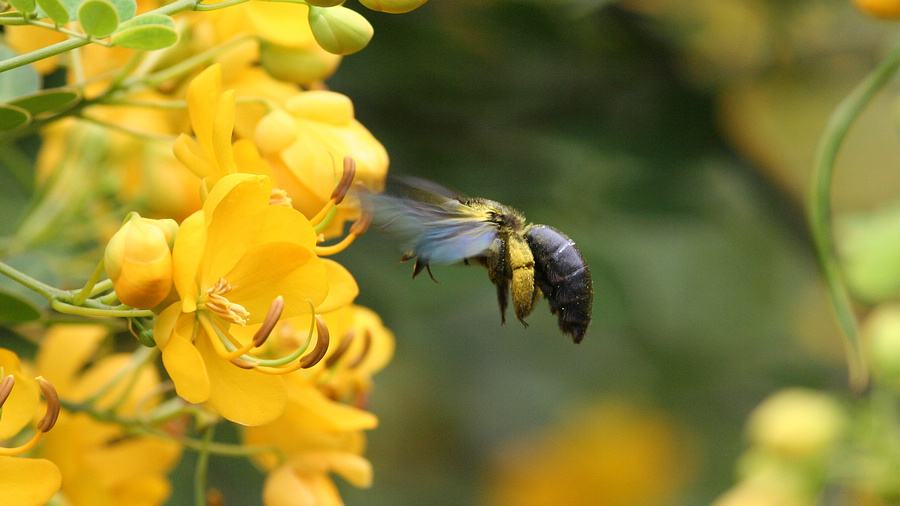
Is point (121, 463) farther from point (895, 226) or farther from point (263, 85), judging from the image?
point (895, 226)

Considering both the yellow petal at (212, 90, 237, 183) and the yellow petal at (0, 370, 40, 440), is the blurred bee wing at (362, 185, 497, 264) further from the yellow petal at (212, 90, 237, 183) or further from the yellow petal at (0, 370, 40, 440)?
the yellow petal at (0, 370, 40, 440)

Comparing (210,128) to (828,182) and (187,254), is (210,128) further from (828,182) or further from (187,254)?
(828,182)

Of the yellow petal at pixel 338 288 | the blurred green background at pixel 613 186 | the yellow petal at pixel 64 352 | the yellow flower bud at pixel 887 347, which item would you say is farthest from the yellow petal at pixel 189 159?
the yellow flower bud at pixel 887 347

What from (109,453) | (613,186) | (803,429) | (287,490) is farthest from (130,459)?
(613,186)

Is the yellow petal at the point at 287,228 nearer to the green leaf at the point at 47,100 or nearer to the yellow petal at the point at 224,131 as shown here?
the yellow petal at the point at 224,131

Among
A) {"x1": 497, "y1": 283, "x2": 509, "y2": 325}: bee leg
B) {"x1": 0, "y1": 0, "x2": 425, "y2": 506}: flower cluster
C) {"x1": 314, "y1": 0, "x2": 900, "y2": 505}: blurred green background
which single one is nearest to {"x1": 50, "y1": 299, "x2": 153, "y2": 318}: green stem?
{"x1": 0, "y1": 0, "x2": 425, "y2": 506}: flower cluster

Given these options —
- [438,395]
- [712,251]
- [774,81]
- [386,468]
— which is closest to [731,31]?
[774,81]
